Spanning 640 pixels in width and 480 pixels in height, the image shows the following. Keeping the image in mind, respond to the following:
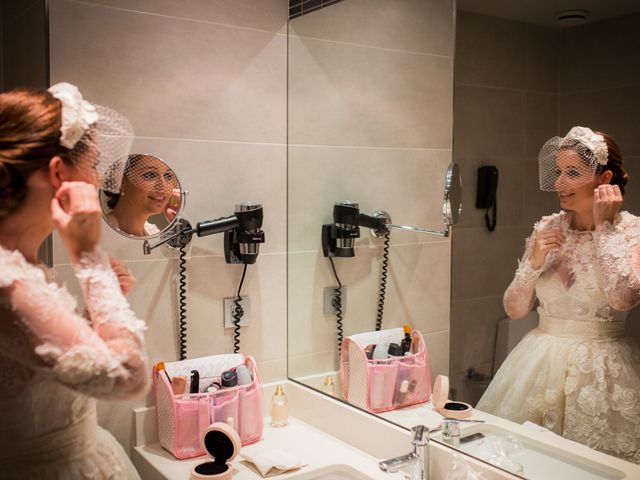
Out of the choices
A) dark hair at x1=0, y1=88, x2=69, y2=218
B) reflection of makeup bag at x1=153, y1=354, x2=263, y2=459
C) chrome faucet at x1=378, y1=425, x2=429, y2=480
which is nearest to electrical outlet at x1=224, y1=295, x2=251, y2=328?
reflection of makeup bag at x1=153, y1=354, x2=263, y2=459

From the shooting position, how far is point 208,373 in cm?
192

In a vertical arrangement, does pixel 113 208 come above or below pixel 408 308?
above

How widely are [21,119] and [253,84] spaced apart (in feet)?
3.34

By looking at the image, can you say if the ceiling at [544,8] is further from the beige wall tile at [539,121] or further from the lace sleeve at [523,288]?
the lace sleeve at [523,288]

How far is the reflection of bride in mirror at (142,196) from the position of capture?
1.67 meters

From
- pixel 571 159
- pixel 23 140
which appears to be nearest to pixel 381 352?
pixel 571 159

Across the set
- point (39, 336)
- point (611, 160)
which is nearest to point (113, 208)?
point (39, 336)

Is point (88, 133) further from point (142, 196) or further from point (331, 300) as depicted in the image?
point (331, 300)

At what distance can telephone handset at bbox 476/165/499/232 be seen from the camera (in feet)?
4.97

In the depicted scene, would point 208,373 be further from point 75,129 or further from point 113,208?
point 75,129

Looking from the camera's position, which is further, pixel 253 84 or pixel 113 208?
pixel 253 84

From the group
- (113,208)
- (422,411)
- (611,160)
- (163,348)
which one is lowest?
(422,411)

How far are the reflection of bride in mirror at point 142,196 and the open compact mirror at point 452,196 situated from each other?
2.31 feet

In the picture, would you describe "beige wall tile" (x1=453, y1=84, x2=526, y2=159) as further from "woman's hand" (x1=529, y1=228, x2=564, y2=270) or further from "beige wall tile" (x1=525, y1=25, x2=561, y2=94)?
"woman's hand" (x1=529, y1=228, x2=564, y2=270)
